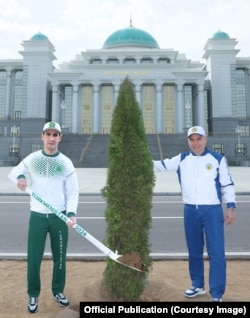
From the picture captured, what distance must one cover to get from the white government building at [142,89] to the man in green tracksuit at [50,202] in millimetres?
48171

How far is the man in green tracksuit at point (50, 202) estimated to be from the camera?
3.89 m

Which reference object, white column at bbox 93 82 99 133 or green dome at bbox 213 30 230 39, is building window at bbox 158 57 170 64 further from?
white column at bbox 93 82 99 133

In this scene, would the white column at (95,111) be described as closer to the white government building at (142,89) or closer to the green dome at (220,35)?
the white government building at (142,89)

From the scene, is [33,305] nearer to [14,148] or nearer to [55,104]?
[14,148]

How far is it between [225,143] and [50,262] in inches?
1672

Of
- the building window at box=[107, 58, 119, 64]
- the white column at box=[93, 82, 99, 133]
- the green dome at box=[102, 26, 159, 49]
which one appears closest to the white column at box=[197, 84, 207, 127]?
the green dome at box=[102, 26, 159, 49]

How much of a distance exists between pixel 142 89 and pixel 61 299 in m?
52.1

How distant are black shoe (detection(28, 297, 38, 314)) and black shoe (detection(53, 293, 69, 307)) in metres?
0.26

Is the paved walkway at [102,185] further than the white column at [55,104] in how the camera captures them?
No

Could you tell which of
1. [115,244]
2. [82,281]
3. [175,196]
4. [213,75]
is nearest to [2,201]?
[175,196]

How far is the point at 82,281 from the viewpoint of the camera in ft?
15.0

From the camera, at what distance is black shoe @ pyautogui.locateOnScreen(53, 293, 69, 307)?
383 cm

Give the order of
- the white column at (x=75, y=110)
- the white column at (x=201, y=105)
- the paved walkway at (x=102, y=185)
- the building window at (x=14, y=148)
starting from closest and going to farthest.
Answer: the paved walkway at (x=102, y=185), the building window at (x=14, y=148), the white column at (x=201, y=105), the white column at (x=75, y=110)
